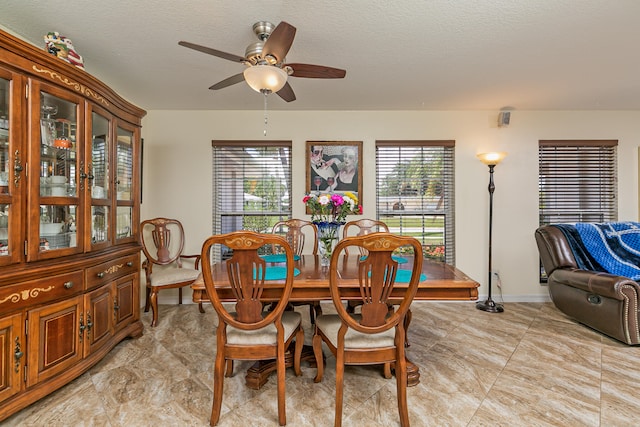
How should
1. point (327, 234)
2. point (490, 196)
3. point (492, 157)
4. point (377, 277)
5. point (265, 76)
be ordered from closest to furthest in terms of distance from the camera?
1. point (377, 277)
2. point (265, 76)
3. point (327, 234)
4. point (492, 157)
5. point (490, 196)

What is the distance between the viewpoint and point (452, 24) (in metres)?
1.93

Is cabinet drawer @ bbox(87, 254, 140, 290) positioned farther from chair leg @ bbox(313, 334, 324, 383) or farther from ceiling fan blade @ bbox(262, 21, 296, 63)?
ceiling fan blade @ bbox(262, 21, 296, 63)

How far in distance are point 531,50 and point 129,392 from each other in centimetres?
379

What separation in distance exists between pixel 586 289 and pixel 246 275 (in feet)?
10.3

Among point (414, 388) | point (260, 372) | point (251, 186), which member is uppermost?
point (251, 186)

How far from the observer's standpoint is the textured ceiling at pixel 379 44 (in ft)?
5.84

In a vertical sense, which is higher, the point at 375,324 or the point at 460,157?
the point at 460,157

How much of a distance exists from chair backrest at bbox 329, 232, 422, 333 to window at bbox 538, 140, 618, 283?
328 centimetres

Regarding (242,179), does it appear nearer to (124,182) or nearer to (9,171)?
(124,182)

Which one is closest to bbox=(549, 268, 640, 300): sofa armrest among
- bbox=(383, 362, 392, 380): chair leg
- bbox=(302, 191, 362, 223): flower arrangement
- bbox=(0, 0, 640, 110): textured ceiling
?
bbox=(0, 0, 640, 110): textured ceiling

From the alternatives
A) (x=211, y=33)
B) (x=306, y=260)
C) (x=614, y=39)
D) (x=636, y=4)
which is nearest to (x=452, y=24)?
(x=636, y=4)

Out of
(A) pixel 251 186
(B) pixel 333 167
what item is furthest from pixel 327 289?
(A) pixel 251 186

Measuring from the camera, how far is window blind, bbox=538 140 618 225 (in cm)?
363

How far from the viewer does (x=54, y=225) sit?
1.82 m
